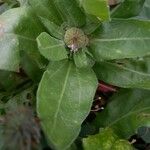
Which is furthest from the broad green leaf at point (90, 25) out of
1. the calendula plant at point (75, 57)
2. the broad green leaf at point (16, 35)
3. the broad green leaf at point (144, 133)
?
Answer: the broad green leaf at point (144, 133)

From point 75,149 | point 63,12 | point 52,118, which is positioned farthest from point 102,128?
point 63,12

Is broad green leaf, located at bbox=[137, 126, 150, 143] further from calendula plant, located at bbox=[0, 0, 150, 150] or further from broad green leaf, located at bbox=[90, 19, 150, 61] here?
broad green leaf, located at bbox=[90, 19, 150, 61]

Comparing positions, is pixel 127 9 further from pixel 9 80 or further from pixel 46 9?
pixel 9 80

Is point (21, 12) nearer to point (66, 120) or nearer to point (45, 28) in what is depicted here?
point (45, 28)

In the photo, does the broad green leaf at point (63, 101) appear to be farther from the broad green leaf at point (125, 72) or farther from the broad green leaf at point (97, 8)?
the broad green leaf at point (97, 8)

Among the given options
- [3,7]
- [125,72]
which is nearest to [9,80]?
[3,7]

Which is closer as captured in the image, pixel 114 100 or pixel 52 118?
pixel 52 118

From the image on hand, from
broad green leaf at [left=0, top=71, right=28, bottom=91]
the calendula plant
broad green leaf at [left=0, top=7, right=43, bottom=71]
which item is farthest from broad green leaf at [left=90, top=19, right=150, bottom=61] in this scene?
broad green leaf at [left=0, top=71, right=28, bottom=91]
